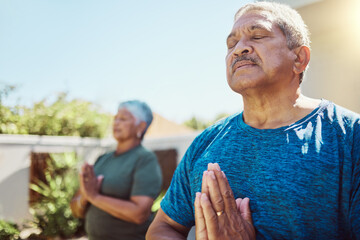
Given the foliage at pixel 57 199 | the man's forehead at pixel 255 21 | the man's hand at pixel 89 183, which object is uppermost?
the man's forehead at pixel 255 21

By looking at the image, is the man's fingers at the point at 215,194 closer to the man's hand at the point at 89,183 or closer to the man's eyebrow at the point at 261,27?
the man's eyebrow at the point at 261,27

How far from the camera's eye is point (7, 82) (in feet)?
15.9

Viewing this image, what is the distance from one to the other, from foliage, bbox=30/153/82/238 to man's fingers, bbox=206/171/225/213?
21.9ft

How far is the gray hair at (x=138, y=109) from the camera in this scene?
10.1ft

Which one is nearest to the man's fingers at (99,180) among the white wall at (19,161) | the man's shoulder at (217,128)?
the man's shoulder at (217,128)

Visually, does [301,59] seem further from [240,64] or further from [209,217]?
[209,217]

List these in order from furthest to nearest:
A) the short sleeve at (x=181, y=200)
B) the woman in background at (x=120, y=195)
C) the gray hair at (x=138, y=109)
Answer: the gray hair at (x=138, y=109)
the woman in background at (x=120, y=195)
the short sleeve at (x=181, y=200)

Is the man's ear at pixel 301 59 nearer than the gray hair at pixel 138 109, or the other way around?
the man's ear at pixel 301 59

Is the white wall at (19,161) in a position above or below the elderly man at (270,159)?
below

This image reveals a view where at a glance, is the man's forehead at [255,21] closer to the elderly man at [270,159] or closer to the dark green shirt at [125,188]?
the elderly man at [270,159]

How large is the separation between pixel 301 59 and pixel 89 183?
1.97m

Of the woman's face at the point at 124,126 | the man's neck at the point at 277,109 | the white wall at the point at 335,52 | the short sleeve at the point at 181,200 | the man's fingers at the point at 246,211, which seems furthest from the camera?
the woman's face at the point at 124,126

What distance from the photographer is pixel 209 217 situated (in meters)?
1.09

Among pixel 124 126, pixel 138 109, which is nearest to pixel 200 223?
pixel 124 126
